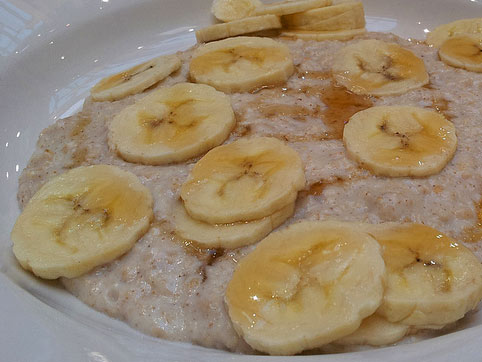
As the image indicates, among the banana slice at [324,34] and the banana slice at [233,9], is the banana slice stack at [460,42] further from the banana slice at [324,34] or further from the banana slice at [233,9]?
the banana slice at [233,9]

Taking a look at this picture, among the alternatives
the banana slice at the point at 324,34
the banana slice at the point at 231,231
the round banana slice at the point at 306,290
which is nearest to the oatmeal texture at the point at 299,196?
the banana slice at the point at 231,231

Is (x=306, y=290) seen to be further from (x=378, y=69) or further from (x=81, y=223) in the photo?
(x=378, y=69)

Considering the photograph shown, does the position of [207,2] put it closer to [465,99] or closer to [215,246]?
[465,99]

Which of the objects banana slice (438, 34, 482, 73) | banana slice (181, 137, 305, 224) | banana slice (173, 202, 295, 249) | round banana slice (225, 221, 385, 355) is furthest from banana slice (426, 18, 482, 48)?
round banana slice (225, 221, 385, 355)

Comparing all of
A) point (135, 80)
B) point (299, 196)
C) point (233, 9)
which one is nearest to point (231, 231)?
point (299, 196)

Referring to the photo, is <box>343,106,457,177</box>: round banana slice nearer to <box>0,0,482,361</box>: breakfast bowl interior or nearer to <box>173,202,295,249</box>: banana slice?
<box>173,202,295,249</box>: banana slice

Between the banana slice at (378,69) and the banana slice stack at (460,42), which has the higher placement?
the banana slice at (378,69)

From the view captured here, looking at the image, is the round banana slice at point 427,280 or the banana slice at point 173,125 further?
the banana slice at point 173,125

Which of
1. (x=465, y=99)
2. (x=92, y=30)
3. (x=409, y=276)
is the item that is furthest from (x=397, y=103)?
(x=92, y=30)
